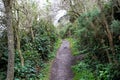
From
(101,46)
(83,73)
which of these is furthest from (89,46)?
(83,73)

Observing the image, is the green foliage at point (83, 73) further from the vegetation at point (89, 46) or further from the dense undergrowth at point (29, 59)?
the dense undergrowth at point (29, 59)

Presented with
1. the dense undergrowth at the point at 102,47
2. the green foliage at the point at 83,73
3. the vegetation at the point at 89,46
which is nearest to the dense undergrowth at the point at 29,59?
the vegetation at the point at 89,46

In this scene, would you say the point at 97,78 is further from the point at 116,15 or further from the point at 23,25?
the point at 23,25

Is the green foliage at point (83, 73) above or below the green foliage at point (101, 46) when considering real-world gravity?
below

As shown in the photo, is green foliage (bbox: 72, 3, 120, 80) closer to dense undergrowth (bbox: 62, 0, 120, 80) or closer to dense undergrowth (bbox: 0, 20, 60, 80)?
dense undergrowth (bbox: 62, 0, 120, 80)

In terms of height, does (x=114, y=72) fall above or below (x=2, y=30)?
below

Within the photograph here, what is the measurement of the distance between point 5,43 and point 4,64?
57.0 inches

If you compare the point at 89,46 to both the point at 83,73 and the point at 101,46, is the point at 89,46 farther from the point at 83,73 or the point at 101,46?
the point at 83,73

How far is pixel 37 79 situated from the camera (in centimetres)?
1384

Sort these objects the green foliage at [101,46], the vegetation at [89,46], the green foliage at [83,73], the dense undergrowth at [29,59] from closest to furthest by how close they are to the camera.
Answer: the green foliage at [101,46]
the vegetation at [89,46]
the green foliage at [83,73]
the dense undergrowth at [29,59]

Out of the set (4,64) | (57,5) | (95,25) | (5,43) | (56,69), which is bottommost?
(56,69)

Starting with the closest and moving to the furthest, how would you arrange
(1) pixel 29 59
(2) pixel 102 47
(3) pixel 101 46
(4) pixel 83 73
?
(2) pixel 102 47
(3) pixel 101 46
(4) pixel 83 73
(1) pixel 29 59

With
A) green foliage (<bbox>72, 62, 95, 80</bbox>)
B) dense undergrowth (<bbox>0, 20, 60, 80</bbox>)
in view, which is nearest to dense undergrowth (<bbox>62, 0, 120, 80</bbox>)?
green foliage (<bbox>72, 62, 95, 80</bbox>)

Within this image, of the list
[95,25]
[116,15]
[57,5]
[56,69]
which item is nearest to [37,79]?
[56,69]
